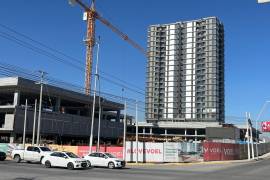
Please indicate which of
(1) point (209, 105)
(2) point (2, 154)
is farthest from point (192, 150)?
(1) point (209, 105)

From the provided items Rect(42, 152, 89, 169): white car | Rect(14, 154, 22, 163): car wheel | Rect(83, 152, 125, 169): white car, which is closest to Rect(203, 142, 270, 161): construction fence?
Rect(83, 152, 125, 169): white car

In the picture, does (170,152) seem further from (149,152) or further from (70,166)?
(70,166)

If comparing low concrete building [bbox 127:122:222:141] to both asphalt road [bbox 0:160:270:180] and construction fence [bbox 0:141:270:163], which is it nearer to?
construction fence [bbox 0:141:270:163]

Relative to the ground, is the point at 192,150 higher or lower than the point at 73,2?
lower

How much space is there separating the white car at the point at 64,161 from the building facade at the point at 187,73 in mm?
142425

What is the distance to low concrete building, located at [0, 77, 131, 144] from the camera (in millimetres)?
79000

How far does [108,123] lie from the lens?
10950cm

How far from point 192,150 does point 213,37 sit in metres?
129

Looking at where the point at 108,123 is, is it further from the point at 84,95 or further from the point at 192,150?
the point at 192,150

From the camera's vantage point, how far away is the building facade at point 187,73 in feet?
574

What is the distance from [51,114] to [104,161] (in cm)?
4874

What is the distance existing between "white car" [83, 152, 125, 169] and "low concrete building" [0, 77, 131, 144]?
40496 mm

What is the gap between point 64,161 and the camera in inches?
1380

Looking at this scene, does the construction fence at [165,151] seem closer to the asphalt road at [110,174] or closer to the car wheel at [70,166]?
the car wheel at [70,166]
